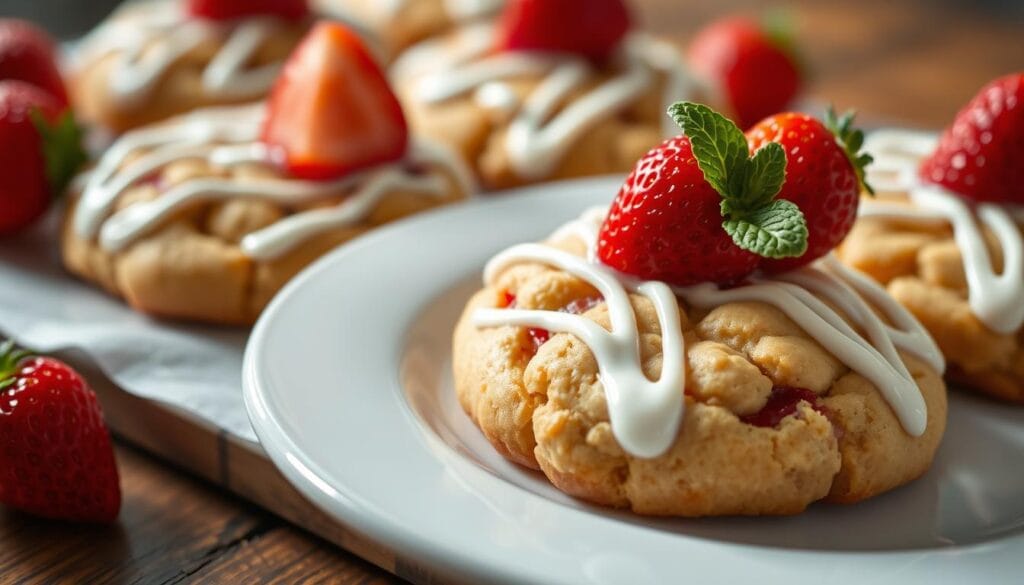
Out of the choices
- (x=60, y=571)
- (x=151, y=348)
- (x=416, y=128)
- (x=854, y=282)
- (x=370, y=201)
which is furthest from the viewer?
(x=416, y=128)

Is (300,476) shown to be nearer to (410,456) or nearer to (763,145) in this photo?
(410,456)

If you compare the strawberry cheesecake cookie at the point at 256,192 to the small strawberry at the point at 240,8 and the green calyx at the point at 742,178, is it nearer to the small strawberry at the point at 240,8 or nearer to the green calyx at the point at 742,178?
the small strawberry at the point at 240,8

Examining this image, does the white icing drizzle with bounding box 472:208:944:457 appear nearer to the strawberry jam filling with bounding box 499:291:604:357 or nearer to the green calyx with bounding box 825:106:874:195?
the strawberry jam filling with bounding box 499:291:604:357

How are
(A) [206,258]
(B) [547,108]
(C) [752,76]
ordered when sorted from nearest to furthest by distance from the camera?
(A) [206,258] → (B) [547,108] → (C) [752,76]

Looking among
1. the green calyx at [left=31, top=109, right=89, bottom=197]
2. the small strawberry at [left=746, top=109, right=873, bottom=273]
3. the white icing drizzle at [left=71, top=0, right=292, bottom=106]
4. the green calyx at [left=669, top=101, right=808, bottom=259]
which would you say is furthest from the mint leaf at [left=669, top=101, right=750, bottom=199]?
the white icing drizzle at [left=71, top=0, right=292, bottom=106]

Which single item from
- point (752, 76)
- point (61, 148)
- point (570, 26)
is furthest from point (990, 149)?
point (61, 148)

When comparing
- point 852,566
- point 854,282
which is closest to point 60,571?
point 852,566

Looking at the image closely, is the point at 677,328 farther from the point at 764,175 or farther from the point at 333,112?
the point at 333,112
